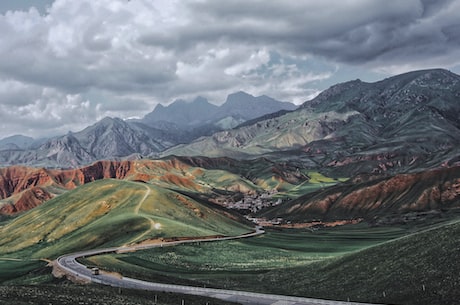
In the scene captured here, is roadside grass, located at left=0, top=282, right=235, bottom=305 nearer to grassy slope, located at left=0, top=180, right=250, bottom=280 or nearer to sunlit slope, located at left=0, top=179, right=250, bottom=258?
grassy slope, located at left=0, top=180, right=250, bottom=280

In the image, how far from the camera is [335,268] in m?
78.1

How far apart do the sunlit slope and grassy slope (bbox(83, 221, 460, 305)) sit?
24.5 m

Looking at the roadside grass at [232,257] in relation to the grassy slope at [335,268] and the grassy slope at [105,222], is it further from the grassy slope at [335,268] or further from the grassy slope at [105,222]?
the grassy slope at [105,222]

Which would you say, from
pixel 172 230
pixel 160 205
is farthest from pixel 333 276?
pixel 160 205

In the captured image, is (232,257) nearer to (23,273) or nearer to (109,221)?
(23,273)

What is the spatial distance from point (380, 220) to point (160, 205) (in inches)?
3824

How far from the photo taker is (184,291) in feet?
212

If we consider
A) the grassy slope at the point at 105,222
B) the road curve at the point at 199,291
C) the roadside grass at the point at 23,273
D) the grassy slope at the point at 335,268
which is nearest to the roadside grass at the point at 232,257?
the grassy slope at the point at 335,268

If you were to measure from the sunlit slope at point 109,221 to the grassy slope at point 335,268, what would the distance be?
24547mm

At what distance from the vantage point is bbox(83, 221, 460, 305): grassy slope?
2105 inches

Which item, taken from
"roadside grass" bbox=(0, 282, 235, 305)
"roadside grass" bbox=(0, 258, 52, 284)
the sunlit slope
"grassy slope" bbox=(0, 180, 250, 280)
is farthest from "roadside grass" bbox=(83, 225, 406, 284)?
"roadside grass" bbox=(0, 282, 235, 305)

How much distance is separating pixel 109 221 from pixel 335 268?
303 ft

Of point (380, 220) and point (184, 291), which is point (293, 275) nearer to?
point (184, 291)

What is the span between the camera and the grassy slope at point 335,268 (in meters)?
53.5
